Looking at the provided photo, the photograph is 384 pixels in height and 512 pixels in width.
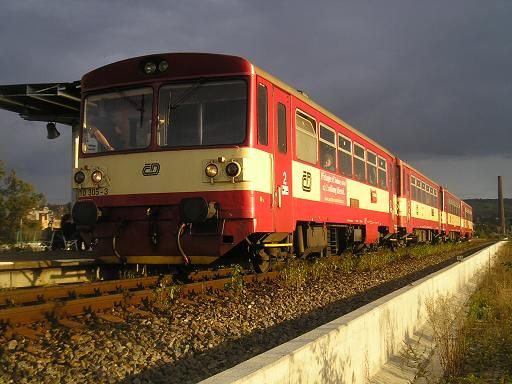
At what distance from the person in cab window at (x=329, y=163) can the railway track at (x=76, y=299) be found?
323 cm

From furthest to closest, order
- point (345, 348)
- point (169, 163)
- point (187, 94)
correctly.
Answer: point (187, 94) < point (169, 163) < point (345, 348)

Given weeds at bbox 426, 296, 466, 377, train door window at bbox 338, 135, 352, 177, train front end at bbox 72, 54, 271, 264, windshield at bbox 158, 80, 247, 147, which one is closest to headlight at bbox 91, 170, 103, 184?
train front end at bbox 72, 54, 271, 264

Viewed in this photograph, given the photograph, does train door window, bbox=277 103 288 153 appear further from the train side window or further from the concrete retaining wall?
the train side window

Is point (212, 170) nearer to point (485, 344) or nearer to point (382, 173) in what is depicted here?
point (485, 344)

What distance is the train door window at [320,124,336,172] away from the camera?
10.7 m

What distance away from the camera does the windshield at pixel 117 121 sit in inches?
329

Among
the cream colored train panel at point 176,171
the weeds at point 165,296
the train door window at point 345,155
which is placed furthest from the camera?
the train door window at point 345,155

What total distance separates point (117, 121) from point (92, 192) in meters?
1.16

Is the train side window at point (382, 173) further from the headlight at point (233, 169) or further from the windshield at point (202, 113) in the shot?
the headlight at point (233, 169)

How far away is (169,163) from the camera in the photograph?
26.3 feet

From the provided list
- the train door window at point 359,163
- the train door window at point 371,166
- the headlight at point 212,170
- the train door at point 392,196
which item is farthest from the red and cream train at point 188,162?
the train door at point 392,196

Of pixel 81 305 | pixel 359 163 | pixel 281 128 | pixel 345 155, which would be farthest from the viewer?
pixel 359 163

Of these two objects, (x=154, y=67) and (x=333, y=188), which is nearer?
(x=154, y=67)

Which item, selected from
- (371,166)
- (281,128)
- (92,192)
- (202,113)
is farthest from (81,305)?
(371,166)
